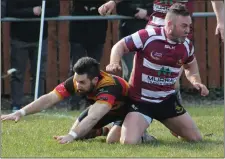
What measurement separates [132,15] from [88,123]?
3940 millimetres

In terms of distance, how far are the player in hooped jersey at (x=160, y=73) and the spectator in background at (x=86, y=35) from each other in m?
3.27

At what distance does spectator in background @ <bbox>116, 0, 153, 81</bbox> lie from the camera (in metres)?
12.1

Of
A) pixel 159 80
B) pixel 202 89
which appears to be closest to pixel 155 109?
pixel 159 80

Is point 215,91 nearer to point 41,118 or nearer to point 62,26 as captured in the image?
point 62,26

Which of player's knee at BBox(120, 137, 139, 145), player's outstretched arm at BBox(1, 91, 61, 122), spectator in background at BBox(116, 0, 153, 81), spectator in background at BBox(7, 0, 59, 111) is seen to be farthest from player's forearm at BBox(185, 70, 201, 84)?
spectator in background at BBox(7, 0, 59, 111)

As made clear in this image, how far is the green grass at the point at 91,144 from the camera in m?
8.05

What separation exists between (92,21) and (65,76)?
2.17 meters

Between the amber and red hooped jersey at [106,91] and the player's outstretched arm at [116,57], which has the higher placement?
the player's outstretched arm at [116,57]

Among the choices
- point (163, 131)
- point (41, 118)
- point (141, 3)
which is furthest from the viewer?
point (141, 3)

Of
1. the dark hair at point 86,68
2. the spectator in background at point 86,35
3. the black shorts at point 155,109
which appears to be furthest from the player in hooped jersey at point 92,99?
the spectator in background at point 86,35

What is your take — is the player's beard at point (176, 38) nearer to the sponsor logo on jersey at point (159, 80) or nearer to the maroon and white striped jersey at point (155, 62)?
the maroon and white striped jersey at point (155, 62)

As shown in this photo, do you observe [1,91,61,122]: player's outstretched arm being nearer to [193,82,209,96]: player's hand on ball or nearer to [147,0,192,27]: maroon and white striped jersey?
[193,82,209,96]: player's hand on ball

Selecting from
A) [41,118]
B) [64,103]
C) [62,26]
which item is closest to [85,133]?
[41,118]

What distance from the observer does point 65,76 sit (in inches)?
571
